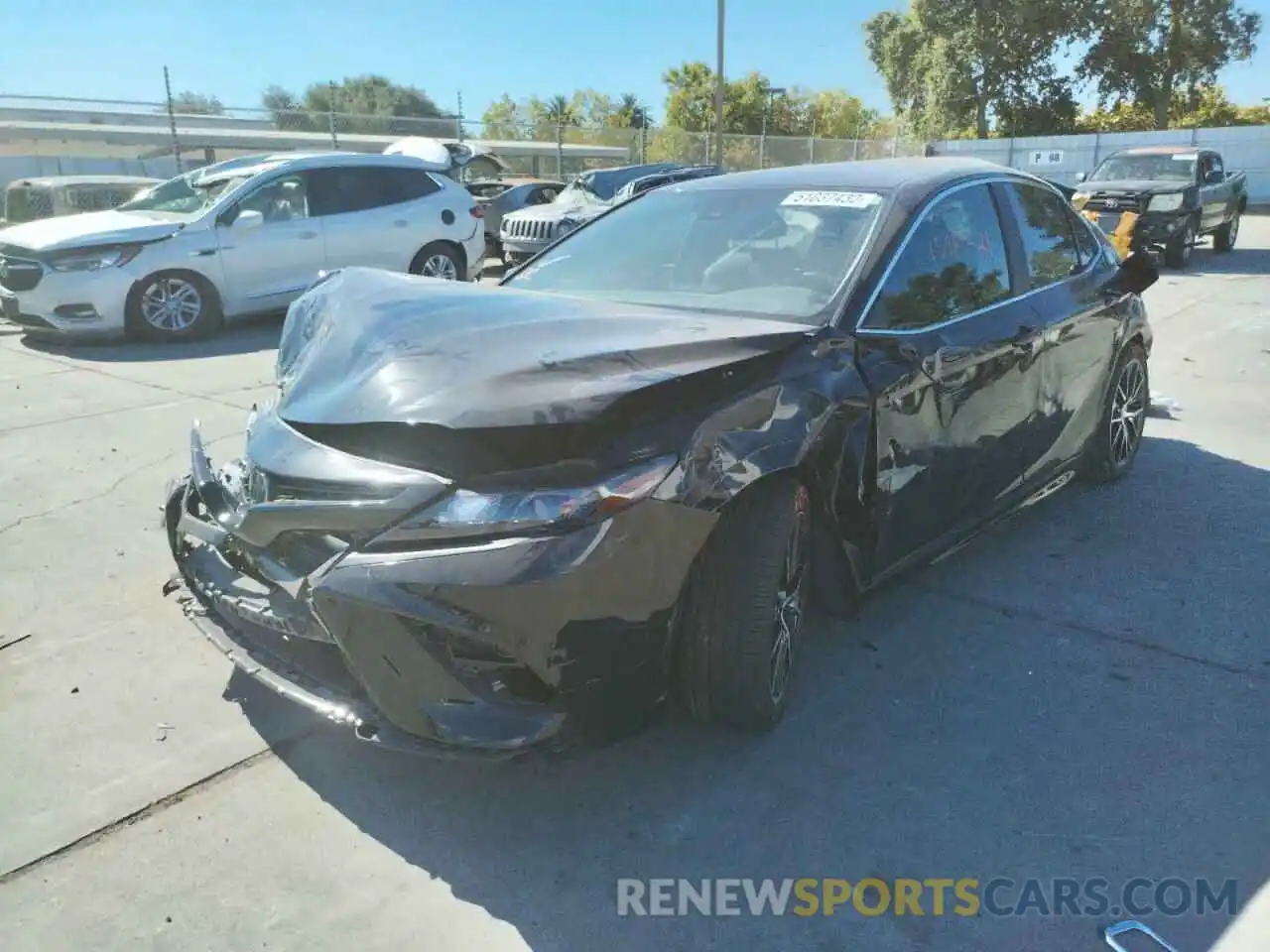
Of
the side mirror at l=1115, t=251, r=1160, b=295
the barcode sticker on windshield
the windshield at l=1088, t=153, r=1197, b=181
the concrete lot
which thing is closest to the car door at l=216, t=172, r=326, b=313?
the concrete lot

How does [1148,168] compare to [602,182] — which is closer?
[602,182]

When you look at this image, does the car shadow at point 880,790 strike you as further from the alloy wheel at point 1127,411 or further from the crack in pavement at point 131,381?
the crack in pavement at point 131,381

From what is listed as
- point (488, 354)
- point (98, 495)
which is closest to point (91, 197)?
point (98, 495)

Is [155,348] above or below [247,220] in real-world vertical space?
below

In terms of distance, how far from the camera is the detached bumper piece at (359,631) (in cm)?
229

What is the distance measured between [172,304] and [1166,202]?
1380cm

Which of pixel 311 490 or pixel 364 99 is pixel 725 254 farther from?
pixel 364 99

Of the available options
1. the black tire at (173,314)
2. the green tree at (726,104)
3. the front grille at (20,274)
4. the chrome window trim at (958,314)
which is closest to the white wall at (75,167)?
the front grille at (20,274)

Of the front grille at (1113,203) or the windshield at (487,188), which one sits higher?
the windshield at (487,188)

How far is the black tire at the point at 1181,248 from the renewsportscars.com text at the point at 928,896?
14.9m

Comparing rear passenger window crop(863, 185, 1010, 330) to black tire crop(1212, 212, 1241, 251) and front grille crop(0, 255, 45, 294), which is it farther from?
black tire crop(1212, 212, 1241, 251)

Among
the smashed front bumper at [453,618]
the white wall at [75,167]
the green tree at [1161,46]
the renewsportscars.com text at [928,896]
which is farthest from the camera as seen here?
the green tree at [1161,46]

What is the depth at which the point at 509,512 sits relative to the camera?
232 cm

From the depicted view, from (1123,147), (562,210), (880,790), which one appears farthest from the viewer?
(1123,147)
